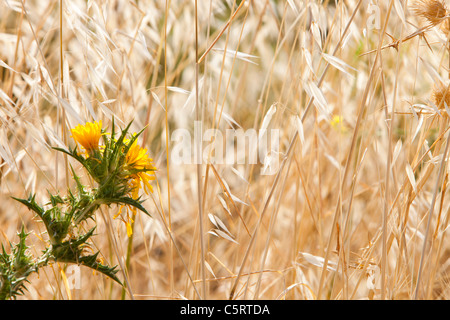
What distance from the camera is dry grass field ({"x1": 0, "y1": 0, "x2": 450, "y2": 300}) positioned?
2.49 feet

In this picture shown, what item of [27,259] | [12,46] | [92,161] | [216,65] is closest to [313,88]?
[92,161]

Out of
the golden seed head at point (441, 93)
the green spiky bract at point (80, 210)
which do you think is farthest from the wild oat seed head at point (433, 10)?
the green spiky bract at point (80, 210)

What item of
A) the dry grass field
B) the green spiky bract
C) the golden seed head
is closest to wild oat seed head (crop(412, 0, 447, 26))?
the dry grass field

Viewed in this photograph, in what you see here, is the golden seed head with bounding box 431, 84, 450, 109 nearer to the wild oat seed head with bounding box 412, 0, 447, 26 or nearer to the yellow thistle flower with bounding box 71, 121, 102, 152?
the wild oat seed head with bounding box 412, 0, 447, 26

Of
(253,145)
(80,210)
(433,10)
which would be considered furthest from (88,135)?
(433,10)

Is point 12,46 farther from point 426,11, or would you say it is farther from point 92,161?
point 426,11

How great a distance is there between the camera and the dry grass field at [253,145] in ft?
2.49

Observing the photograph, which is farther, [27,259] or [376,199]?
[376,199]

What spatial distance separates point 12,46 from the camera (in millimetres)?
1271

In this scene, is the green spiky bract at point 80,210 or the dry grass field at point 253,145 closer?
the green spiky bract at point 80,210

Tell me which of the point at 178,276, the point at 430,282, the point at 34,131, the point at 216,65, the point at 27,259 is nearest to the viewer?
the point at 27,259

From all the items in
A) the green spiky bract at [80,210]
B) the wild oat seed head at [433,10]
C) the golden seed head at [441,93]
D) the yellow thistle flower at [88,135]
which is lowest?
the green spiky bract at [80,210]

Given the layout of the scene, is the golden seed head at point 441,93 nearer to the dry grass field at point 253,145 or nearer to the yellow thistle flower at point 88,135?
the dry grass field at point 253,145
